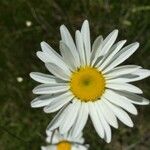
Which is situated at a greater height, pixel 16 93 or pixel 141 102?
pixel 16 93

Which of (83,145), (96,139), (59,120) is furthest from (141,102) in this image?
(96,139)

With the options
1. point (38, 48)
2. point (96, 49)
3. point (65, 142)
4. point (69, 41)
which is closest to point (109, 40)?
point (96, 49)

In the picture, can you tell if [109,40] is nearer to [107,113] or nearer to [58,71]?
[58,71]

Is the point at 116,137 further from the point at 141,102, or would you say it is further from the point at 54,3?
the point at 141,102

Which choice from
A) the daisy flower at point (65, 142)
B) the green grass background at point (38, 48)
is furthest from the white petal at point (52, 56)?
the green grass background at point (38, 48)

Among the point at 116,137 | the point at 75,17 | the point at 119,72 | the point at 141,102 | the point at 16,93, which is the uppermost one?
the point at 75,17

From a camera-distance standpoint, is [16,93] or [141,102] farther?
[16,93]

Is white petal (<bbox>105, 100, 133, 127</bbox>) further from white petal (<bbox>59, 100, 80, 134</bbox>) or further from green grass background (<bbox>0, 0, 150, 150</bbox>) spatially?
green grass background (<bbox>0, 0, 150, 150</bbox>)
